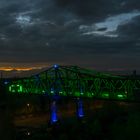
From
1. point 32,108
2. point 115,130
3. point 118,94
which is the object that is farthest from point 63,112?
point 115,130

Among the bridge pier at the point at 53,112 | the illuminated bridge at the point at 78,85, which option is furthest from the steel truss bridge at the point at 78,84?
the bridge pier at the point at 53,112

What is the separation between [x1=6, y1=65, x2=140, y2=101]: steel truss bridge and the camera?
276 feet

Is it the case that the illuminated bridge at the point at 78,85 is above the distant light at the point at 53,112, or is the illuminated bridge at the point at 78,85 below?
above

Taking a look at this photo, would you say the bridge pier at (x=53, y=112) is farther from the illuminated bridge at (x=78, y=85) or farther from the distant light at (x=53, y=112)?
the illuminated bridge at (x=78, y=85)

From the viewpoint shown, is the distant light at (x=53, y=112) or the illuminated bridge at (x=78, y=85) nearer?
the illuminated bridge at (x=78, y=85)

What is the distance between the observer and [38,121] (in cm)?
9694

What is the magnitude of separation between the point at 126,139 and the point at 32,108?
66529mm

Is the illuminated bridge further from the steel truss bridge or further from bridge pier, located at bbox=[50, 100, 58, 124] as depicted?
bridge pier, located at bbox=[50, 100, 58, 124]

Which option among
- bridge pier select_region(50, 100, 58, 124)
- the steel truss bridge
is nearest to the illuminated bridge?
the steel truss bridge

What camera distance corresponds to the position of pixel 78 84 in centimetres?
10050

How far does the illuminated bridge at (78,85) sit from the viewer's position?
83375 mm

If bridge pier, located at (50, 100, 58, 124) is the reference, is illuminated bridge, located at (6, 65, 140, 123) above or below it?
above

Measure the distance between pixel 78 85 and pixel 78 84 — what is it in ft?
1.11

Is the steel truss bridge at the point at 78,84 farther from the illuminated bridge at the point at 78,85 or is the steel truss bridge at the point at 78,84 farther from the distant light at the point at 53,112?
the distant light at the point at 53,112
